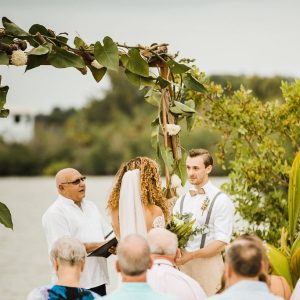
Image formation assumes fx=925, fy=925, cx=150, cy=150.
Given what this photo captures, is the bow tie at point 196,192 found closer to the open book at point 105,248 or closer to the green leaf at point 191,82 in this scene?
the green leaf at point 191,82

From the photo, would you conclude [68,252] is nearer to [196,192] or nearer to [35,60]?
[35,60]

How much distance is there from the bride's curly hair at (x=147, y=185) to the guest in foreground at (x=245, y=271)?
188cm

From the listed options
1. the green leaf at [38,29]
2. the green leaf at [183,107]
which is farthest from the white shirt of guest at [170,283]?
the green leaf at [183,107]

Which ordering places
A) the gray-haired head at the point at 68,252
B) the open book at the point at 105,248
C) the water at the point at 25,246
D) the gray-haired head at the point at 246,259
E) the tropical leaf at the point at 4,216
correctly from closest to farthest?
the gray-haired head at the point at 246,259, the gray-haired head at the point at 68,252, the tropical leaf at the point at 4,216, the open book at the point at 105,248, the water at the point at 25,246

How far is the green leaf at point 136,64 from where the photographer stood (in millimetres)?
6410

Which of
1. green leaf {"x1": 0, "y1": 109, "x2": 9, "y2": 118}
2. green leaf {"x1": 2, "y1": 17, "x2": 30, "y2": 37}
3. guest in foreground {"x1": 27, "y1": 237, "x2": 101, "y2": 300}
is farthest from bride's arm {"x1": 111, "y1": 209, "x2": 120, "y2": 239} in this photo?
guest in foreground {"x1": 27, "y1": 237, "x2": 101, "y2": 300}

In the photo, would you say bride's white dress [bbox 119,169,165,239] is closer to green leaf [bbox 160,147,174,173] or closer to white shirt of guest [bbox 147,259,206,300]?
green leaf [bbox 160,147,174,173]

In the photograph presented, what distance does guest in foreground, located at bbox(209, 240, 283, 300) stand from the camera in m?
4.20

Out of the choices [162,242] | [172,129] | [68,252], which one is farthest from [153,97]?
[68,252]

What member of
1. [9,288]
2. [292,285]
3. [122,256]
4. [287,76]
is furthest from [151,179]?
[287,76]

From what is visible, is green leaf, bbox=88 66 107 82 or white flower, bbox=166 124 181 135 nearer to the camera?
green leaf, bbox=88 66 107 82

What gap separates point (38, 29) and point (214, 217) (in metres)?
1.85

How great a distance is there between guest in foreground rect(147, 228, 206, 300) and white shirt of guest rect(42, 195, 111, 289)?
5.10 feet

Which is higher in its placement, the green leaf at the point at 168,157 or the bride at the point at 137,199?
the green leaf at the point at 168,157
